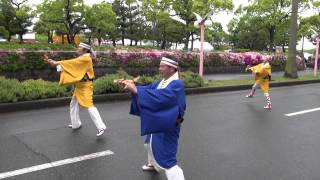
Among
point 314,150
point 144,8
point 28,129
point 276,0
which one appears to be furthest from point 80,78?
point 276,0

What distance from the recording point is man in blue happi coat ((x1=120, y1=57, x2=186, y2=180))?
161 inches

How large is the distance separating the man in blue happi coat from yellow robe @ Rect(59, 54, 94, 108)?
10.2 ft

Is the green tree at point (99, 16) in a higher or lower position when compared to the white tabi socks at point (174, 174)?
higher

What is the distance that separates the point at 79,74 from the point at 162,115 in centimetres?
353

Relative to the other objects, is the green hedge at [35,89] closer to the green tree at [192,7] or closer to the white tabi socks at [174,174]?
the white tabi socks at [174,174]

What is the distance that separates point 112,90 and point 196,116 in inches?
133

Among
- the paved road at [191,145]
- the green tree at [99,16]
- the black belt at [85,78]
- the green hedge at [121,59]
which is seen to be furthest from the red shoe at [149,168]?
the green tree at [99,16]

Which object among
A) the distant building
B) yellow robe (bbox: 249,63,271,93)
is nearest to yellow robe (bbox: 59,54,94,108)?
yellow robe (bbox: 249,63,271,93)

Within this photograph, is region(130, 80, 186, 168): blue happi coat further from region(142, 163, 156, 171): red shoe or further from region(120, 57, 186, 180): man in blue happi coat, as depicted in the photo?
region(142, 163, 156, 171): red shoe

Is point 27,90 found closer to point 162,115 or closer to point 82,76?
point 82,76

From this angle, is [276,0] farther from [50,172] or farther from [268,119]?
[50,172]

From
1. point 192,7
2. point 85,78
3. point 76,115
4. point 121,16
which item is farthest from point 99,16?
point 85,78

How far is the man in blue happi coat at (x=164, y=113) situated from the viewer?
4.10 meters

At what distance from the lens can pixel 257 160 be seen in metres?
6.23
